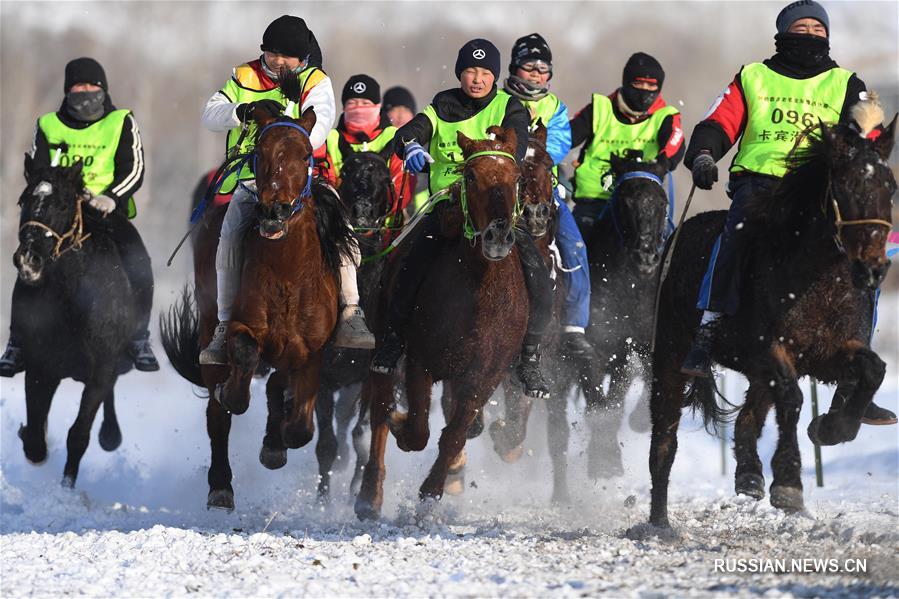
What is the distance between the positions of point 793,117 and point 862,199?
1.63 metres

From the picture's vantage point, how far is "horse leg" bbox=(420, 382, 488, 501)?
898cm

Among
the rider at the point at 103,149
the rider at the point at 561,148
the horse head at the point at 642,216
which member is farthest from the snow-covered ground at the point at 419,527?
the horse head at the point at 642,216

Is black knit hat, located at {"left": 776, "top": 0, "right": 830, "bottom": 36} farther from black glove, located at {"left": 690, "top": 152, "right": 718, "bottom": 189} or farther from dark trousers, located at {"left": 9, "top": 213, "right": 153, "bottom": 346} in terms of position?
dark trousers, located at {"left": 9, "top": 213, "right": 153, "bottom": 346}

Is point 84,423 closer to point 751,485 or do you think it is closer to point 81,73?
point 81,73

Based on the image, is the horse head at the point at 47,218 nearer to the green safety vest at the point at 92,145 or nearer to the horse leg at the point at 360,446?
the green safety vest at the point at 92,145

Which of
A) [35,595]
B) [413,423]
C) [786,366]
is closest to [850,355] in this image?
[786,366]

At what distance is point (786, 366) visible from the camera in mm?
7996

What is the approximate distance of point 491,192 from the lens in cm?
846

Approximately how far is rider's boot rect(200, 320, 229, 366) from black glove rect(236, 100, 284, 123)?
Result: 135cm

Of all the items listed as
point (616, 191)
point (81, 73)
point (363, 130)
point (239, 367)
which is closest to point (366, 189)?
point (363, 130)

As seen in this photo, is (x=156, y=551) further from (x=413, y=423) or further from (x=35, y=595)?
(x=413, y=423)

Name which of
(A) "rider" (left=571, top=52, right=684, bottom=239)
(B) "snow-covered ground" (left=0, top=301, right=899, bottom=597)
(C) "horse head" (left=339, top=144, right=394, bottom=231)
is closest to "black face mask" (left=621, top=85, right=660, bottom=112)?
(A) "rider" (left=571, top=52, right=684, bottom=239)

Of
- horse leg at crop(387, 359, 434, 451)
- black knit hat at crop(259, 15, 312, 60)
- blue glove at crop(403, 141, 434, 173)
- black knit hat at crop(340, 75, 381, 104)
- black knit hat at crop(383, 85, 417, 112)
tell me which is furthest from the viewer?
black knit hat at crop(383, 85, 417, 112)

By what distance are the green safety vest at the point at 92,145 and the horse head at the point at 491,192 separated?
436cm
